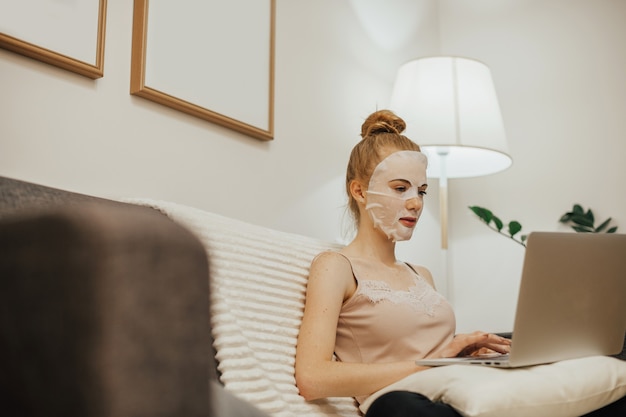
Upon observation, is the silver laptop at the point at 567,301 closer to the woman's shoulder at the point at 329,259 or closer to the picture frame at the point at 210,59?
the woman's shoulder at the point at 329,259

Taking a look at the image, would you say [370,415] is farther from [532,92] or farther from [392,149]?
[532,92]

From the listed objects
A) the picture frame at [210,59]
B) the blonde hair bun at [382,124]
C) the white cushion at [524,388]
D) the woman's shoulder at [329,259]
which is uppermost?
the picture frame at [210,59]

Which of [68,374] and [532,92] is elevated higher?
[532,92]

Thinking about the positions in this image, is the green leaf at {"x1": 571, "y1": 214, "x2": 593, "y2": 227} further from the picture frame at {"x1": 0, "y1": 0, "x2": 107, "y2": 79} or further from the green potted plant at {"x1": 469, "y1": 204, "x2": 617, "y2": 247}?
the picture frame at {"x1": 0, "y1": 0, "x2": 107, "y2": 79}

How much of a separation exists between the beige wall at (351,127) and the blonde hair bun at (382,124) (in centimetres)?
31

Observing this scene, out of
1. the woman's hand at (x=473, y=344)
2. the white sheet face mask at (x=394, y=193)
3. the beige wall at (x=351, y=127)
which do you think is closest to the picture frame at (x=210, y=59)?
the beige wall at (x=351, y=127)

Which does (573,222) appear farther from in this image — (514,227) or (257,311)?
(257,311)

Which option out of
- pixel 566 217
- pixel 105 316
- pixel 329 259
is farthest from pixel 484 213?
pixel 105 316

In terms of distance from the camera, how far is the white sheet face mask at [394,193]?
163 centimetres

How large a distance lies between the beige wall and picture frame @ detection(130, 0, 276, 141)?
4cm

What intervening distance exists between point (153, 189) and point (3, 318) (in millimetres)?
1155

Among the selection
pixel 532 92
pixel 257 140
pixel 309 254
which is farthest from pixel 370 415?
pixel 532 92

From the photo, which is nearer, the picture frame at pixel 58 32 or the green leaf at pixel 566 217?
the picture frame at pixel 58 32

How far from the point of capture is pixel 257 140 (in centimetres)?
186
